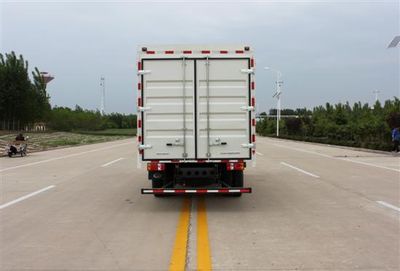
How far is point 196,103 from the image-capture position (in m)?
10.1

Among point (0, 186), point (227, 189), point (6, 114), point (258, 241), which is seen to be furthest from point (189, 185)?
point (6, 114)

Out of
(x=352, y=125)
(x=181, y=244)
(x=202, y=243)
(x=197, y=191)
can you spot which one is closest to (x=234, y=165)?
(x=197, y=191)

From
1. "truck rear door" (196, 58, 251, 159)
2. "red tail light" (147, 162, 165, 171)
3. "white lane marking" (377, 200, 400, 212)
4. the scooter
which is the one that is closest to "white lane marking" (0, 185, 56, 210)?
"red tail light" (147, 162, 165, 171)

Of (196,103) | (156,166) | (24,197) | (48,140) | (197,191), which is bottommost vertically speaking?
(48,140)

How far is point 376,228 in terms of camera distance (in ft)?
27.6

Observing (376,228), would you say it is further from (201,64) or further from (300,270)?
(201,64)

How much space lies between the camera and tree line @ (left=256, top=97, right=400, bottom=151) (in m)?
37.8

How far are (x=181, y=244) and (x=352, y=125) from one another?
145ft

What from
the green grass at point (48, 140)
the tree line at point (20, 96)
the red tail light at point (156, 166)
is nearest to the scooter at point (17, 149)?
the green grass at point (48, 140)

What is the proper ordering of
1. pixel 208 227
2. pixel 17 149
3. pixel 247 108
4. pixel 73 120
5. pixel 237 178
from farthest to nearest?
pixel 73 120, pixel 17 149, pixel 237 178, pixel 247 108, pixel 208 227

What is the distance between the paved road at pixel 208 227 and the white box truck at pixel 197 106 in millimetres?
1186

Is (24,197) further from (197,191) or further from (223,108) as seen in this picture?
(223,108)

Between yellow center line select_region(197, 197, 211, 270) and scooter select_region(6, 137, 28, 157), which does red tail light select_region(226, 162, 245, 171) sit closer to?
yellow center line select_region(197, 197, 211, 270)

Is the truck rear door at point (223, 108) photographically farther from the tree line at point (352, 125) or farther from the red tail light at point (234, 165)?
the tree line at point (352, 125)
